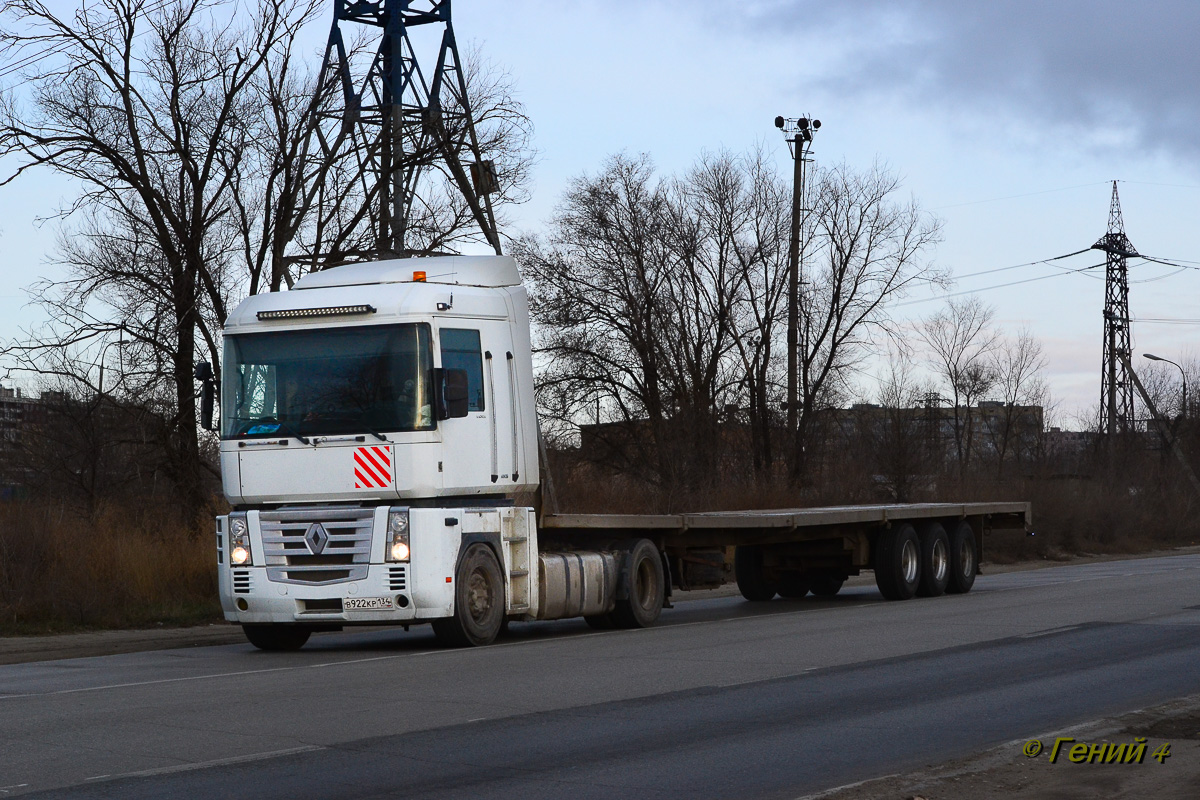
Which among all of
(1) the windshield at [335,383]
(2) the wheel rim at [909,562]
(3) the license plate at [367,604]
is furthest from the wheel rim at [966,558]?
(3) the license plate at [367,604]

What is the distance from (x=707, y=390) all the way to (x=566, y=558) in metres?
28.2

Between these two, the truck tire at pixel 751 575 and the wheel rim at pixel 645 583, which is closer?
the wheel rim at pixel 645 583

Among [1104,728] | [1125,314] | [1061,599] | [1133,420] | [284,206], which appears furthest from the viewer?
[1133,420]

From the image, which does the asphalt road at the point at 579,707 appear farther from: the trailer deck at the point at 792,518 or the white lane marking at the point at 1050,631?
the trailer deck at the point at 792,518

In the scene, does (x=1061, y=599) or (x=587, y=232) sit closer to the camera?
(x=1061, y=599)

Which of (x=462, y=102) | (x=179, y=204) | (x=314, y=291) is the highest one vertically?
(x=462, y=102)

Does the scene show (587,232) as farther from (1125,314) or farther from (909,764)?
(909,764)

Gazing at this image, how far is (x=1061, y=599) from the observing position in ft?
66.9

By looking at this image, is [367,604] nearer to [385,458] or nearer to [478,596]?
[478,596]

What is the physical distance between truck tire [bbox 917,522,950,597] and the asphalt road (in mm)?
5109

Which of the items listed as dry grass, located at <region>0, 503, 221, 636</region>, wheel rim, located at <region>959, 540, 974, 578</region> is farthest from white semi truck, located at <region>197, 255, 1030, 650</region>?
wheel rim, located at <region>959, 540, 974, 578</region>

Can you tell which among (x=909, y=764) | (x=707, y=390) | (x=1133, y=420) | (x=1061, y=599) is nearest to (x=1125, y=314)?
(x=1133, y=420)

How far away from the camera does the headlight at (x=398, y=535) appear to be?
13.2 metres

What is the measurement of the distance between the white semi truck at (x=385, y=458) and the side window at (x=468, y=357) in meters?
0.02
